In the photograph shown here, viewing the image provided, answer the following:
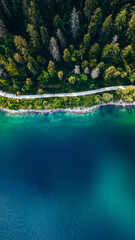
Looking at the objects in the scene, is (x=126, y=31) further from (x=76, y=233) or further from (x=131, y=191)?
(x=76, y=233)

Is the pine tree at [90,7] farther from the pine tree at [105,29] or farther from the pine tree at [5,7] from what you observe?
the pine tree at [5,7]

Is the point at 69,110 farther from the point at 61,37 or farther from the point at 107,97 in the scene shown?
the point at 61,37

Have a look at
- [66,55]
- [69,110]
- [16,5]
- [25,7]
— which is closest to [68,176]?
[69,110]

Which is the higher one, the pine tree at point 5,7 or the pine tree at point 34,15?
the pine tree at point 5,7

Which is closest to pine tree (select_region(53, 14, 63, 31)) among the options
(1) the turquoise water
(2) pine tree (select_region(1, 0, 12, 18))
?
(2) pine tree (select_region(1, 0, 12, 18))

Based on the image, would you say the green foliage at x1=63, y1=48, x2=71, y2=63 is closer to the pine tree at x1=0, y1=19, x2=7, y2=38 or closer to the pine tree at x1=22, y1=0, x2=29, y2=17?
the pine tree at x1=22, y1=0, x2=29, y2=17

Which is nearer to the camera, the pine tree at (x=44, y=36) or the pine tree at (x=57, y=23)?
the pine tree at (x=44, y=36)

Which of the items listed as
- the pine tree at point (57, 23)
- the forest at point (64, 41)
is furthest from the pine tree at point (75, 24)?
the pine tree at point (57, 23)
